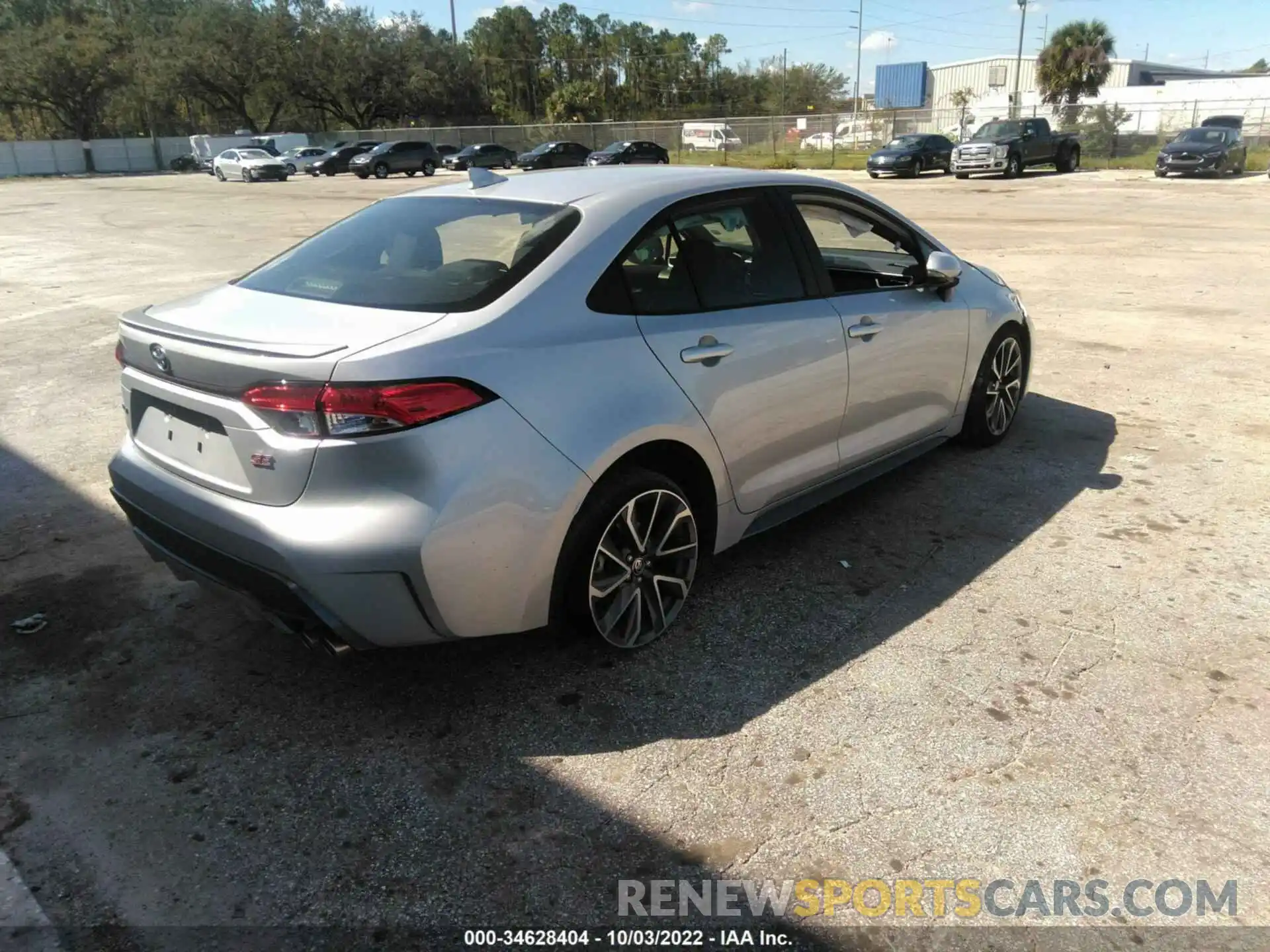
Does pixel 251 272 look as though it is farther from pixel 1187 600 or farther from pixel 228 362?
pixel 1187 600

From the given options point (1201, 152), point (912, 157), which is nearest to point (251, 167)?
point (912, 157)

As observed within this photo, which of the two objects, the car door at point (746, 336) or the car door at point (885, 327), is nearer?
the car door at point (746, 336)

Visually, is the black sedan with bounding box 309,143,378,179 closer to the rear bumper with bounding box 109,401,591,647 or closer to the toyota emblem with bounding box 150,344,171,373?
the toyota emblem with bounding box 150,344,171,373

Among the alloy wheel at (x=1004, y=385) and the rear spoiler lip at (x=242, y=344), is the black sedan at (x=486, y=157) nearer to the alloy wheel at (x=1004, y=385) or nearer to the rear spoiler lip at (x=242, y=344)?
the alloy wheel at (x=1004, y=385)

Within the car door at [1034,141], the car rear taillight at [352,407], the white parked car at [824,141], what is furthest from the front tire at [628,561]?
the white parked car at [824,141]

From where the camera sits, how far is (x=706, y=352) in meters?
3.43

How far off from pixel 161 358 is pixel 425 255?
0.96 metres

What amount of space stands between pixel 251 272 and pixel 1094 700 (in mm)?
3510

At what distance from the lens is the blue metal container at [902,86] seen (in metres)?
102

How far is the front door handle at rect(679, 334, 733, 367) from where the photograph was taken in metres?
3.37

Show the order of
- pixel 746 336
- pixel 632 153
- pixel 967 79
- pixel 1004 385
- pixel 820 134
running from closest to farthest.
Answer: pixel 746 336 < pixel 1004 385 < pixel 632 153 < pixel 820 134 < pixel 967 79

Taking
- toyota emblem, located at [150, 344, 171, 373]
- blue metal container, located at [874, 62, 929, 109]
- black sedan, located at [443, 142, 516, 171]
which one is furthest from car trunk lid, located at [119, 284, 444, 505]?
blue metal container, located at [874, 62, 929, 109]

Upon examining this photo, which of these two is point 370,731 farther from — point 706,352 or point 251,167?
point 251,167

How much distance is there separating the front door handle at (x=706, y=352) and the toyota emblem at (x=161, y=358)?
1689mm
